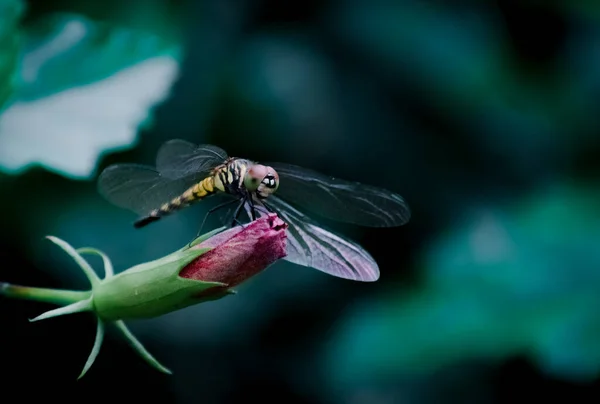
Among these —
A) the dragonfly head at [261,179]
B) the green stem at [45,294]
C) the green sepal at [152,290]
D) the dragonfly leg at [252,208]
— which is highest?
the dragonfly head at [261,179]

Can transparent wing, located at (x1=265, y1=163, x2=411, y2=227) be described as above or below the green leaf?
above

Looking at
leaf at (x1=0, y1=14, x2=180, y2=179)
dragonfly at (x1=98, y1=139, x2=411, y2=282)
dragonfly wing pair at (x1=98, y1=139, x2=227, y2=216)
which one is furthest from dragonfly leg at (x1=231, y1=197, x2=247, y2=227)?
leaf at (x1=0, y1=14, x2=180, y2=179)

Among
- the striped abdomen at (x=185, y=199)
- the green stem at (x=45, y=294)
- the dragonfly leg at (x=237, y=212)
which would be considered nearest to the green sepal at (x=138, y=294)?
the green stem at (x=45, y=294)

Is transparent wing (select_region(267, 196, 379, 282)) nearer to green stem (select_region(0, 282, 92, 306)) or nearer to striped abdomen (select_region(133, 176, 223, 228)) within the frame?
striped abdomen (select_region(133, 176, 223, 228))

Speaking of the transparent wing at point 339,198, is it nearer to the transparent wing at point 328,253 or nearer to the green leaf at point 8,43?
the transparent wing at point 328,253

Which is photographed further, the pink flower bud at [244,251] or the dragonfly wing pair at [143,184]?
the dragonfly wing pair at [143,184]

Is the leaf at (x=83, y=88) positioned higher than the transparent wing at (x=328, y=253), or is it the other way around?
the leaf at (x=83, y=88)
